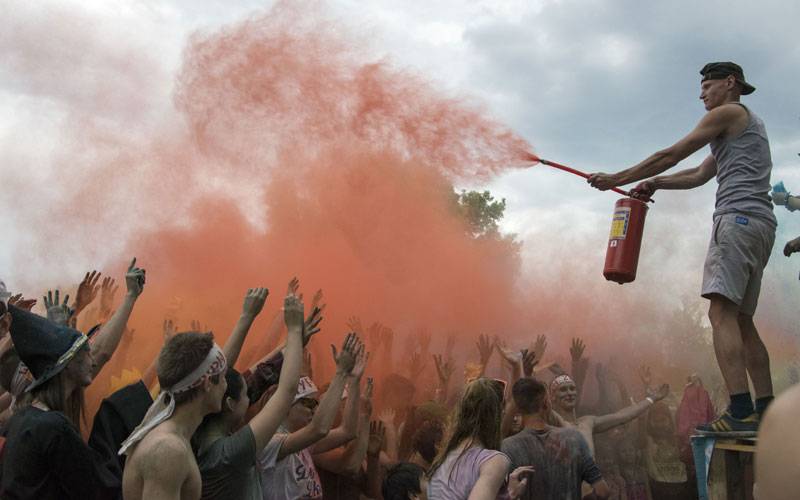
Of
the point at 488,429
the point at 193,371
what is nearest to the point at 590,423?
the point at 488,429

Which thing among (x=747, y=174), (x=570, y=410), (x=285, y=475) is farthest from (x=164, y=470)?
(x=570, y=410)

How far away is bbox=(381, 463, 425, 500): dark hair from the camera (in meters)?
4.38

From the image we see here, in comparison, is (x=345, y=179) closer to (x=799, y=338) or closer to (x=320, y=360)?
(x=320, y=360)

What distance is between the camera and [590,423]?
6617 mm

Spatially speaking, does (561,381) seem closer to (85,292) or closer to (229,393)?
(229,393)

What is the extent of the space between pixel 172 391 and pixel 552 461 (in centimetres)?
272

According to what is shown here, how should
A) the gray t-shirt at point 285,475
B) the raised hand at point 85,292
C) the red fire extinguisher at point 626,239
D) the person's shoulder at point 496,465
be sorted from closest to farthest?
the person's shoulder at point 496,465 < the gray t-shirt at point 285,475 < the red fire extinguisher at point 626,239 < the raised hand at point 85,292

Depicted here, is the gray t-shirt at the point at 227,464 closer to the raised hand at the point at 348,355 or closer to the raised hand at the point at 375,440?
the raised hand at the point at 348,355

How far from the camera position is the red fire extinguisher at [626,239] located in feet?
17.0

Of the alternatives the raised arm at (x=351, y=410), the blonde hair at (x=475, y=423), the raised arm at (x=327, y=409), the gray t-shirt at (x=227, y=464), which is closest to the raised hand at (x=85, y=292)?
the raised arm at (x=351, y=410)

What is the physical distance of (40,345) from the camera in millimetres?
A: 3391

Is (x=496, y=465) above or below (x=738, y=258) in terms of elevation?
below

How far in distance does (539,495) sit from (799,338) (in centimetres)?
1082

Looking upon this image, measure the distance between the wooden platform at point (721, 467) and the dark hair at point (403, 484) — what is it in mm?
1595
